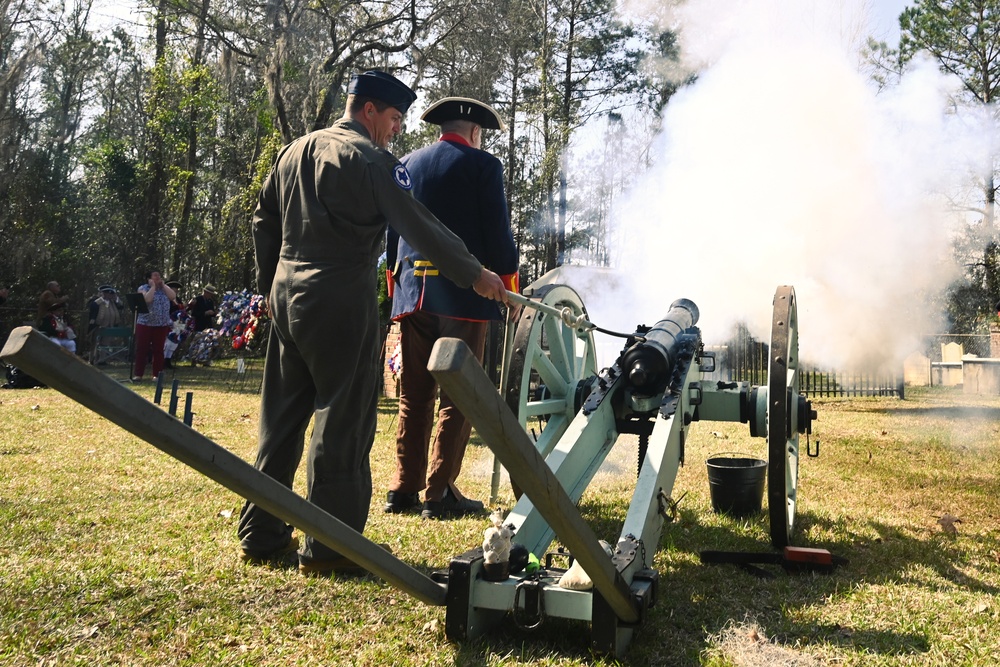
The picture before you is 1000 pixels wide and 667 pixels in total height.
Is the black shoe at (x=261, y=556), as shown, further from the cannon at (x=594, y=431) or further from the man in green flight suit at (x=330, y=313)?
the cannon at (x=594, y=431)

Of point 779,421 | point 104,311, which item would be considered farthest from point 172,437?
point 104,311

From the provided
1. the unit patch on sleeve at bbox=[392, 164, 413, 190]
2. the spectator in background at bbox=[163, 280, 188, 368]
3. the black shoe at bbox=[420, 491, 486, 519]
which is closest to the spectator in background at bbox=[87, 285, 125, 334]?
the spectator in background at bbox=[163, 280, 188, 368]

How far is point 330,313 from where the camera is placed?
2.93 m

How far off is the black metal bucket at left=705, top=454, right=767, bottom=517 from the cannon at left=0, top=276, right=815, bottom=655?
23cm

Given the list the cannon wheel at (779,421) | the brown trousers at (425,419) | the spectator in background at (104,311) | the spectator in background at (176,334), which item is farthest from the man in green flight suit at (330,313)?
the spectator in background at (104,311)

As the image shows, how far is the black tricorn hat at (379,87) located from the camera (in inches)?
125

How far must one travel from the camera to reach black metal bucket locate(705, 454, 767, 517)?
13.3 feet

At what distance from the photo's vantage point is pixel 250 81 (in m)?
24.9

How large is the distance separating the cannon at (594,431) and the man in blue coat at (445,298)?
30cm

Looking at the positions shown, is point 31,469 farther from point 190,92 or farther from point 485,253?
point 190,92

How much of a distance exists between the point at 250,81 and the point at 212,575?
24322 millimetres

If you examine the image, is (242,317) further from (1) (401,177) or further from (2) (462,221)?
(1) (401,177)

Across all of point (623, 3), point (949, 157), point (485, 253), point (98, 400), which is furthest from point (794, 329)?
point (623, 3)

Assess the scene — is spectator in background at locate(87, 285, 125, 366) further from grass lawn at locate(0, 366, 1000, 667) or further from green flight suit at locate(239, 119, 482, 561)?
green flight suit at locate(239, 119, 482, 561)
